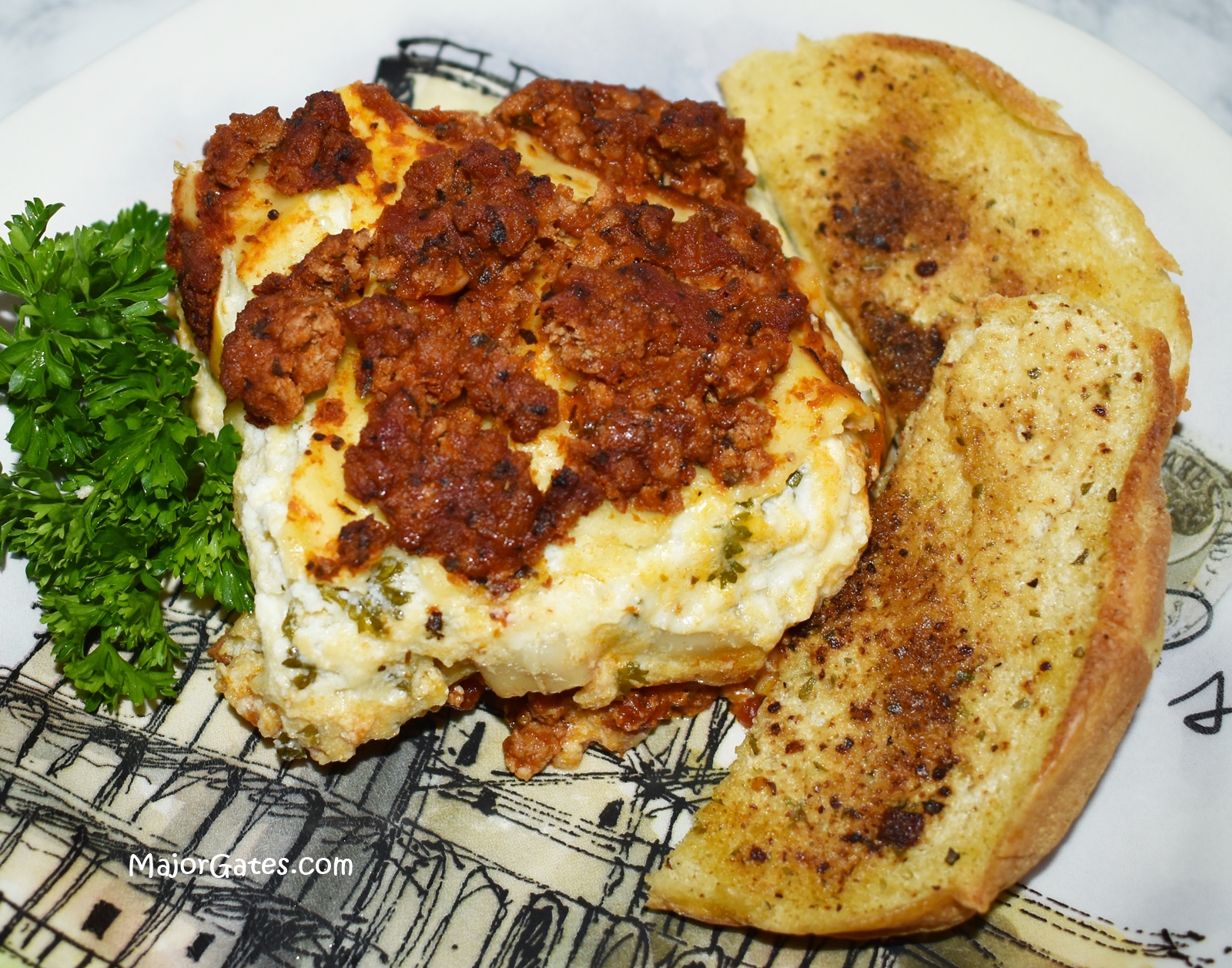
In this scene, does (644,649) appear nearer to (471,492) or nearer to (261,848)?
(471,492)

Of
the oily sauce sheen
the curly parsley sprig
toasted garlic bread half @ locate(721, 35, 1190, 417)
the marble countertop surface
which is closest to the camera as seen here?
the oily sauce sheen

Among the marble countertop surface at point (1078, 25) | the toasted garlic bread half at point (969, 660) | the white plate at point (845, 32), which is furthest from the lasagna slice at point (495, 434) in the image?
the marble countertop surface at point (1078, 25)

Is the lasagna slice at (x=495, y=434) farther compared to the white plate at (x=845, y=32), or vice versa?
the white plate at (x=845, y=32)

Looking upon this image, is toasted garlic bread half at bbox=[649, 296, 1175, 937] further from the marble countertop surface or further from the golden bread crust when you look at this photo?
the marble countertop surface

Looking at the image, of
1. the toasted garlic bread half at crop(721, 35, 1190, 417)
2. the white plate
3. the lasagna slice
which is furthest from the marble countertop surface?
the lasagna slice

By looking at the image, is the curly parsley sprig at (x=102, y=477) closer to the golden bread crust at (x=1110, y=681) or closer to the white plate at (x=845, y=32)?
the white plate at (x=845, y=32)

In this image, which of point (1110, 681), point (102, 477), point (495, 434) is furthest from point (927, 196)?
point (102, 477)
